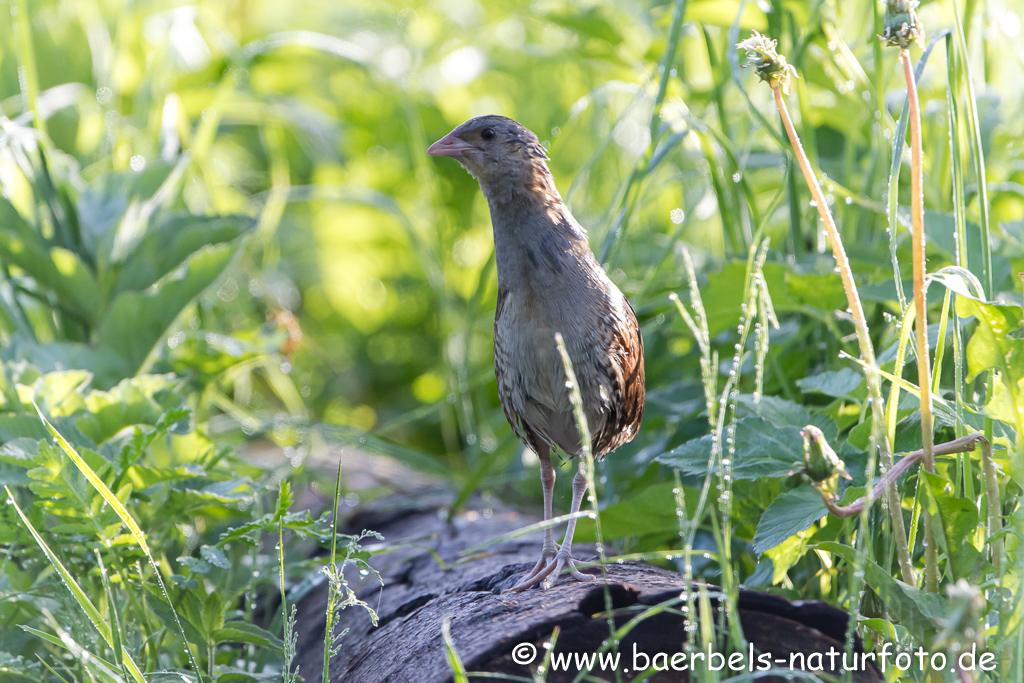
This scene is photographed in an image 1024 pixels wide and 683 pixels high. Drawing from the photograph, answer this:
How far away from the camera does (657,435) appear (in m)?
3.05

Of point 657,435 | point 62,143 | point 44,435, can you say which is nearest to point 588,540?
point 657,435

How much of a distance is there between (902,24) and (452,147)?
3.63 feet

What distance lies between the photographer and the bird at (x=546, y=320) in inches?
75.5

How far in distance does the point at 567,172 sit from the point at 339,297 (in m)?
1.66

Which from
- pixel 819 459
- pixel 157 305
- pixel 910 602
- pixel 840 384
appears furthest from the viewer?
pixel 157 305

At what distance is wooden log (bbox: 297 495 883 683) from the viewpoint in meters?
1.60

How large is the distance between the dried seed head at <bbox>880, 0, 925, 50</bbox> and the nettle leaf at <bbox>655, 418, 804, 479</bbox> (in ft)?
2.67

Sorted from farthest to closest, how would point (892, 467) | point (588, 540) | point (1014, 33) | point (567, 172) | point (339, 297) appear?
1. point (339, 297)
2. point (567, 172)
3. point (1014, 33)
4. point (588, 540)
5. point (892, 467)

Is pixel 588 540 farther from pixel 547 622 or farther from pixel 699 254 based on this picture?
pixel 699 254

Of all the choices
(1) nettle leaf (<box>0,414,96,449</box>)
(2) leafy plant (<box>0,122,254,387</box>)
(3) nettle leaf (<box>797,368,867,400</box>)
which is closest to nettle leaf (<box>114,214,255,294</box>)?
(2) leafy plant (<box>0,122,254,387</box>)

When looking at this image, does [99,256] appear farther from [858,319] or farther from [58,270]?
[858,319]

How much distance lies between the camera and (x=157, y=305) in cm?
280

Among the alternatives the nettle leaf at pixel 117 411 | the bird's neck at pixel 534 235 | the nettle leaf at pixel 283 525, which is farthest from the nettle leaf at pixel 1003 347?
the nettle leaf at pixel 117 411

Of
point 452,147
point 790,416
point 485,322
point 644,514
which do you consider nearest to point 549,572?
point 644,514
